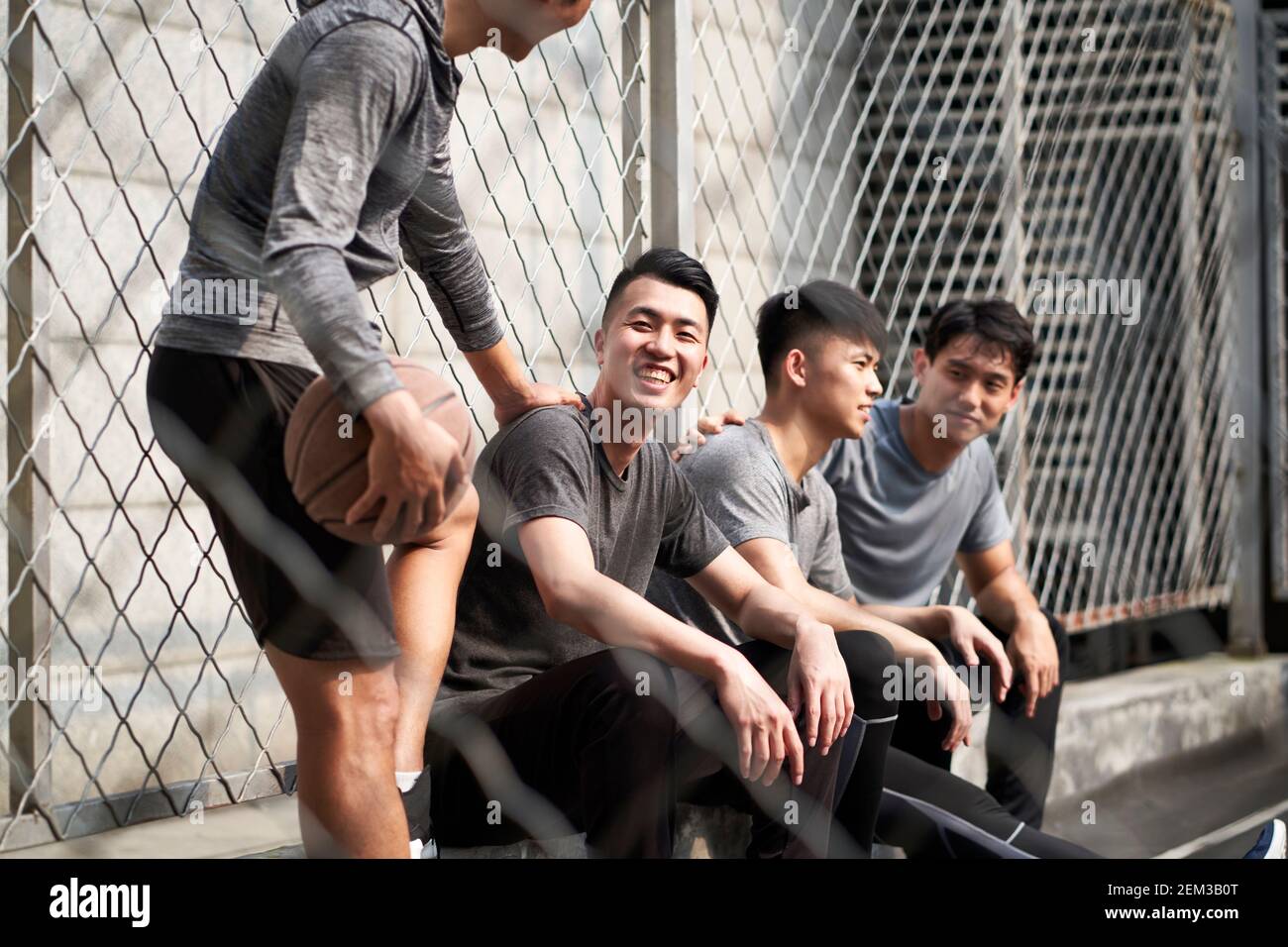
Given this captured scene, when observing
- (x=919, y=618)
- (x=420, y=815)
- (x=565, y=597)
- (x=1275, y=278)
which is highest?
(x=1275, y=278)

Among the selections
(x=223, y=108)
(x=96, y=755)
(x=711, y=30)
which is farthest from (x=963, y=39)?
(x=96, y=755)

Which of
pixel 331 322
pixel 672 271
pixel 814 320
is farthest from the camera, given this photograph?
pixel 814 320

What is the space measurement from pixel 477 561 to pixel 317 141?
0.84 metres

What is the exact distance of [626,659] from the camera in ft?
6.32

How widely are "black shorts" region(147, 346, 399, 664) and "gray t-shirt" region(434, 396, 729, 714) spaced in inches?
18.6

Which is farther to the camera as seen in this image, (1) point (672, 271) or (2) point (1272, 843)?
(2) point (1272, 843)

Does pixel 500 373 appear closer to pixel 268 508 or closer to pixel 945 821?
pixel 268 508

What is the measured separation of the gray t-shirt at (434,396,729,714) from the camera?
2031 mm

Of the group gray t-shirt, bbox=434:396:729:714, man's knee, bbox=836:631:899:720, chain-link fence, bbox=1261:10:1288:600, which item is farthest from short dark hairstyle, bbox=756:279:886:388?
chain-link fence, bbox=1261:10:1288:600

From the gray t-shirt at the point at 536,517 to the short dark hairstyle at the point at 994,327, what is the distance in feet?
3.58

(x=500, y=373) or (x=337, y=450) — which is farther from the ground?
(x=500, y=373)

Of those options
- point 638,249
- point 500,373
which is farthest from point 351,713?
point 638,249

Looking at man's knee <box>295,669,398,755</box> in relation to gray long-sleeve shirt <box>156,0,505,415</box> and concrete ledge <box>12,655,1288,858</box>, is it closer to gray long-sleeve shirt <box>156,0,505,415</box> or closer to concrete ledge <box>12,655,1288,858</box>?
gray long-sleeve shirt <box>156,0,505,415</box>

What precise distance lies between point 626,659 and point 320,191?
2.62 ft
